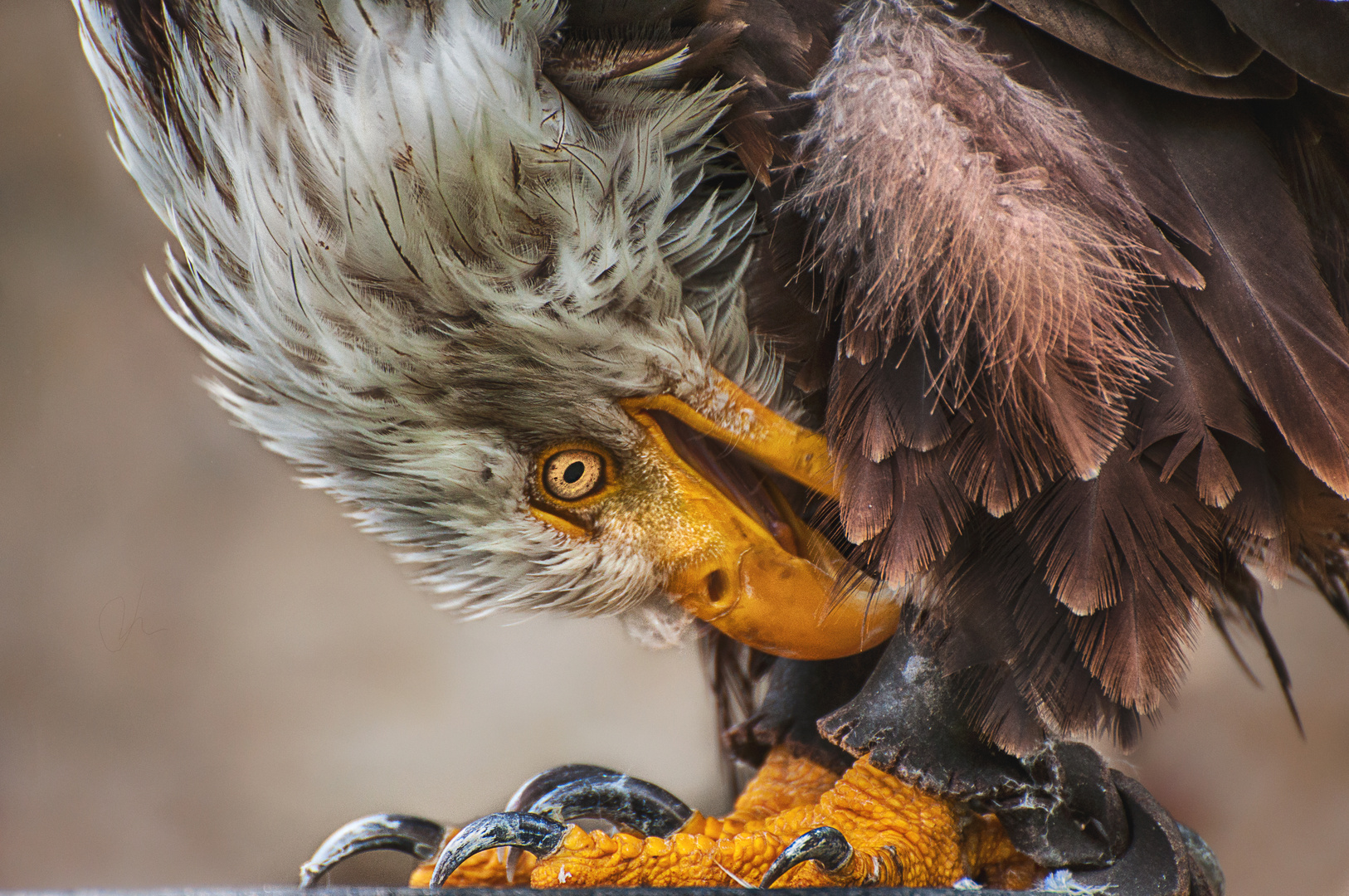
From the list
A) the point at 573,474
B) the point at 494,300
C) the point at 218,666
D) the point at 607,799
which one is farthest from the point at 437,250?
the point at 218,666

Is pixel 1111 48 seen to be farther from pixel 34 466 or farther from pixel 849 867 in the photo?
pixel 34 466

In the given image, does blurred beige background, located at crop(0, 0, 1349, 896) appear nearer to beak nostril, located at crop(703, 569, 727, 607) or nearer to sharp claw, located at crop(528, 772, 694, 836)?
sharp claw, located at crop(528, 772, 694, 836)

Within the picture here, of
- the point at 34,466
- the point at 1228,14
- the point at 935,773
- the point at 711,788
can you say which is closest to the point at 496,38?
the point at 1228,14

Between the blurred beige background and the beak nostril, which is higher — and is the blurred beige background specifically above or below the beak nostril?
below

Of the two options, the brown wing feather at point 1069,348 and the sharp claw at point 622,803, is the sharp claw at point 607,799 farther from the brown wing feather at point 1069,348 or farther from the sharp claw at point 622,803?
the brown wing feather at point 1069,348

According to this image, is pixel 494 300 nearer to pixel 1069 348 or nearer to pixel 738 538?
pixel 738 538

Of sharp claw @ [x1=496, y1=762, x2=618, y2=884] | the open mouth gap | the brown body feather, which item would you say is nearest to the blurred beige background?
sharp claw @ [x1=496, y1=762, x2=618, y2=884]
